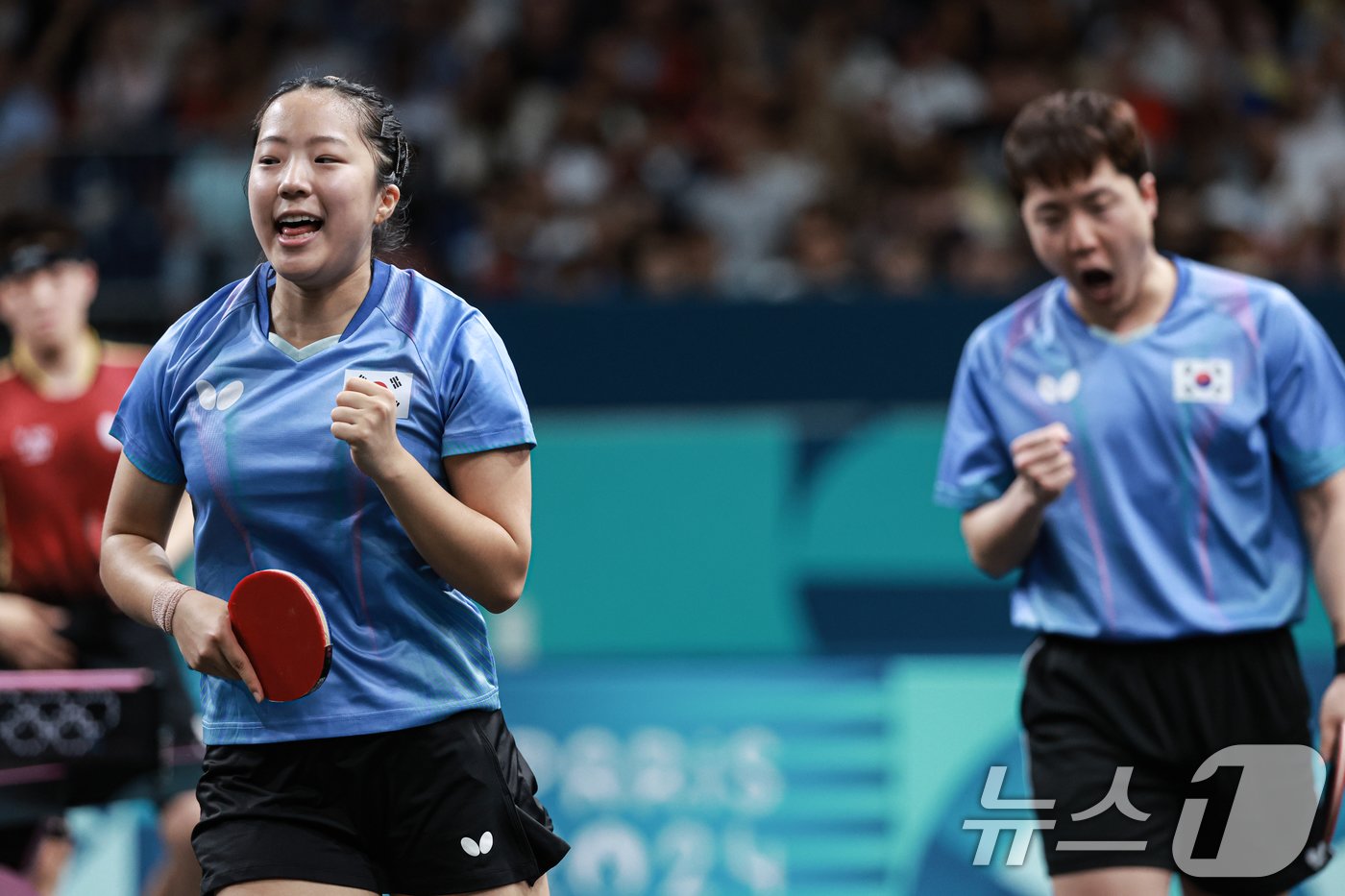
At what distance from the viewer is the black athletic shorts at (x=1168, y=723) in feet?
11.0

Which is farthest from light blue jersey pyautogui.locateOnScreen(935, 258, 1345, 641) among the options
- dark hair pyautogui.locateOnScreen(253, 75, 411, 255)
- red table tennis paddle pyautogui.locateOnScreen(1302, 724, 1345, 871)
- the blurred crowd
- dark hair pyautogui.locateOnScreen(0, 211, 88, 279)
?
the blurred crowd

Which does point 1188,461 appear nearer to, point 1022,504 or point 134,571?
point 1022,504

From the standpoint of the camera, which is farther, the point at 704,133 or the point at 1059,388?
the point at 704,133

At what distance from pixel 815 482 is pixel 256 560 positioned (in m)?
5.26

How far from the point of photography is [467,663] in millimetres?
2818

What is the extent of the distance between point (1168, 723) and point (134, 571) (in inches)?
76.8

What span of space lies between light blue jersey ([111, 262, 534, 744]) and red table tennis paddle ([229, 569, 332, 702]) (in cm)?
14

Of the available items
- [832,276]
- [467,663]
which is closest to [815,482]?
[832,276]

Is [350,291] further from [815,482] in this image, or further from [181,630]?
[815,482]

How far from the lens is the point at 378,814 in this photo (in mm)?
2752

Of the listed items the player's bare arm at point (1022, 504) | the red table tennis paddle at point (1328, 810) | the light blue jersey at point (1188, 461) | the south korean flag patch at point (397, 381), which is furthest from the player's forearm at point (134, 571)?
the red table tennis paddle at point (1328, 810)

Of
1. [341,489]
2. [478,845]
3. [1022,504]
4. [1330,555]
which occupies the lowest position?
[478,845]

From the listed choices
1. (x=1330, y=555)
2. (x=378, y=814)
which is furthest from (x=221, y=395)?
(x=1330, y=555)

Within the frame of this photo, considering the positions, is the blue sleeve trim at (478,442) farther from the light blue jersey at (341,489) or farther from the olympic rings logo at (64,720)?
the olympic rings logo at (64,720)
